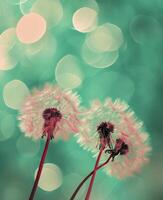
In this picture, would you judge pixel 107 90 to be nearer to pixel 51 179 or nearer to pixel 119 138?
pixel 51 179

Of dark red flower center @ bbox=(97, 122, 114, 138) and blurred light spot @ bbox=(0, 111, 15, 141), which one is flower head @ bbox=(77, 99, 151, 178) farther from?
blurred light spot @ bbox=(0, 111, 15, 141)

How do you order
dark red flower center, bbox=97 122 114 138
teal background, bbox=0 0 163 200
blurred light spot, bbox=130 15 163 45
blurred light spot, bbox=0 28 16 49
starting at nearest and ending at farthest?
dark red flower center, bbox=97 122 114 138 → teal background, bbox=0 0 163 200 → blurred light spot, bbox=0 28 16 49 → blurred light spot, bbox=130 15 163 45

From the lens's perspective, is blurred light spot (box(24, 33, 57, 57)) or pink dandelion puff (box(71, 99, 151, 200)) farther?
blurred light spot (box(24, 33, 57, 57))

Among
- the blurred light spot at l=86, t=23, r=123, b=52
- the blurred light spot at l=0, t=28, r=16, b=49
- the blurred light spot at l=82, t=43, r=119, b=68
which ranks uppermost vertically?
the blurred light spot at l=86, t=23, r=123, b=52

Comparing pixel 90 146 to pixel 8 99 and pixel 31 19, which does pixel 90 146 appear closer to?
pixel 8 99

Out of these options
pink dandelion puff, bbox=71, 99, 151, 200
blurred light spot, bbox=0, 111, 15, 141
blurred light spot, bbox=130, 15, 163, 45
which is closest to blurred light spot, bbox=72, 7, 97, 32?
blurred light spot, bbox=130, 15, 163, 45

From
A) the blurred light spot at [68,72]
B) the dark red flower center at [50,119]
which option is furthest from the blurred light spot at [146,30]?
the dark red flower center at [50,119]
